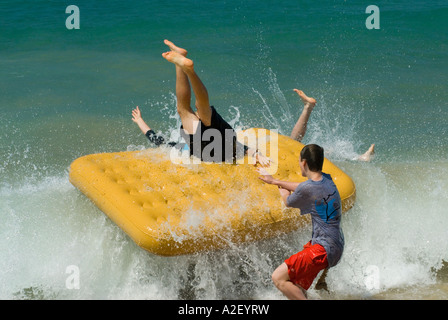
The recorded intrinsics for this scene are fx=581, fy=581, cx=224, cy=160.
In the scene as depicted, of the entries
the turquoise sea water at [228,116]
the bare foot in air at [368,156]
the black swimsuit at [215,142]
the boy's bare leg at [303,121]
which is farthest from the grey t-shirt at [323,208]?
the bare foot in air at [368,156]

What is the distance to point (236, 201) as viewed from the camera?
462 centimetres

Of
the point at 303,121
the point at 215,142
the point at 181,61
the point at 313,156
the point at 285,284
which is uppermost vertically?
the point at 181,61

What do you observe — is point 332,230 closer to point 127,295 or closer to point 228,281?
point 228,281

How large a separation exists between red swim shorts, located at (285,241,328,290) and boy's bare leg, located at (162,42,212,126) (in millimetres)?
1519

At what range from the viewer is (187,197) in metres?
4.64

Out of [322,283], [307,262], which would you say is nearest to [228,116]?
[322,283]

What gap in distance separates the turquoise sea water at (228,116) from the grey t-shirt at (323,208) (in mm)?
688

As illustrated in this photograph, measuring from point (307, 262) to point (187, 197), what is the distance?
47.0 inches

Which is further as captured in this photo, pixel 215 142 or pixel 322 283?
pixel 215 142

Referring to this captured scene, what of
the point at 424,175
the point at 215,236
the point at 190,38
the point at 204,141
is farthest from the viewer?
the point at 190,38

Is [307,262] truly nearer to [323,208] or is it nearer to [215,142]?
[323,208]

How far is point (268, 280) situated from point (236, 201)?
681 millimetres

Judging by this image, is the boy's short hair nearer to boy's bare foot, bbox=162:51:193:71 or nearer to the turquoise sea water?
the turquoise sea water

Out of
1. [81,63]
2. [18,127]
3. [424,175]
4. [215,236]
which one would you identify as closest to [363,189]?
[424,175]
